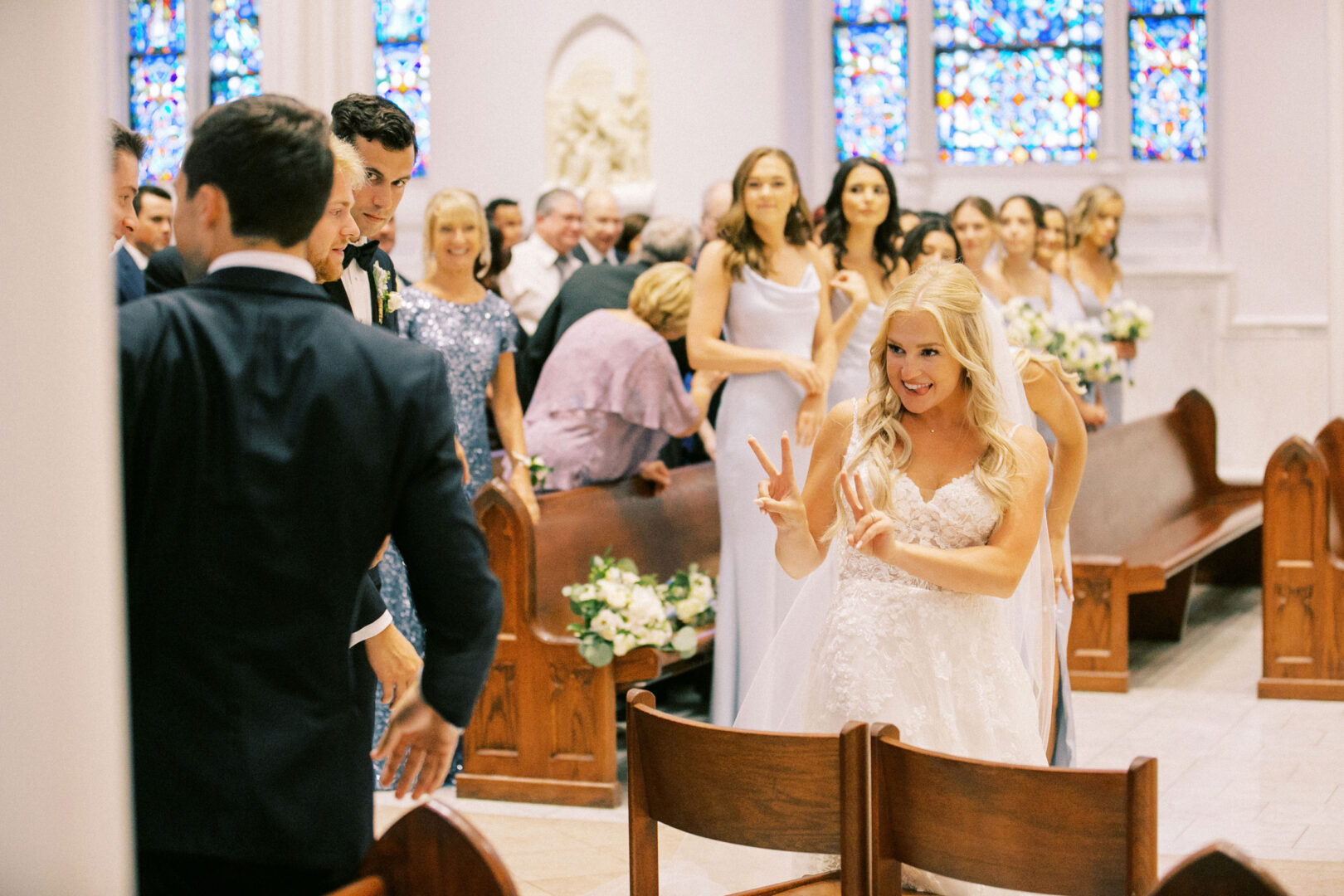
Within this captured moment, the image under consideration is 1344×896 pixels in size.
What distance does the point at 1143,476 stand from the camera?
7.81 metres

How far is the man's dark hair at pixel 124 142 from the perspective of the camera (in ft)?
10.1

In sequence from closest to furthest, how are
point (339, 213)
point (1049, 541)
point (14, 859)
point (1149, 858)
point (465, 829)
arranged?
point (14, 859) < point (465, 829) < point (1149, 858) < point (339, 213) < point (1049, 541)

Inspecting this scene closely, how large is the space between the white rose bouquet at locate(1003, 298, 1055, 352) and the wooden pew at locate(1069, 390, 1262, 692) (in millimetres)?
560

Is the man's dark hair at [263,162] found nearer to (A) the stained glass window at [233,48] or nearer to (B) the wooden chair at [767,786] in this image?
(B) the wooden chair at [767,786]

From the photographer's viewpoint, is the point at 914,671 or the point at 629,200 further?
the point at 629,200

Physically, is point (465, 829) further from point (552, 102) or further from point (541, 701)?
point (552, 102)

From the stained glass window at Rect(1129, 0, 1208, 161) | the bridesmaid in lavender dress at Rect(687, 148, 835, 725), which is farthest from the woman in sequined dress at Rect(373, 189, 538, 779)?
the stained glass window at Rect(1129, 0, 1208, 161)

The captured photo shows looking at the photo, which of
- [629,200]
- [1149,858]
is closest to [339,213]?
[1149,858]

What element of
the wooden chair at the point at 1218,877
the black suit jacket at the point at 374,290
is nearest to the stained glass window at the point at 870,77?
the black suit jacket at the point at 374,290

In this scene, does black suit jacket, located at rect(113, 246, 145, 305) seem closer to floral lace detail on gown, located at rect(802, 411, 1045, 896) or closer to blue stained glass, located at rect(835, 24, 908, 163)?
floral lace detail on gown, located at rect(802, 411, 1045, 896)

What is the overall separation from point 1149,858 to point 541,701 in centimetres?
311

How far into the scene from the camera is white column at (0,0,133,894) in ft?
4.44

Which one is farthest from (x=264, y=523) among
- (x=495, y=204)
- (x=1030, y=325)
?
(x=495, y=204)

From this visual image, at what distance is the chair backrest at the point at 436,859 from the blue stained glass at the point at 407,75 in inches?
465
